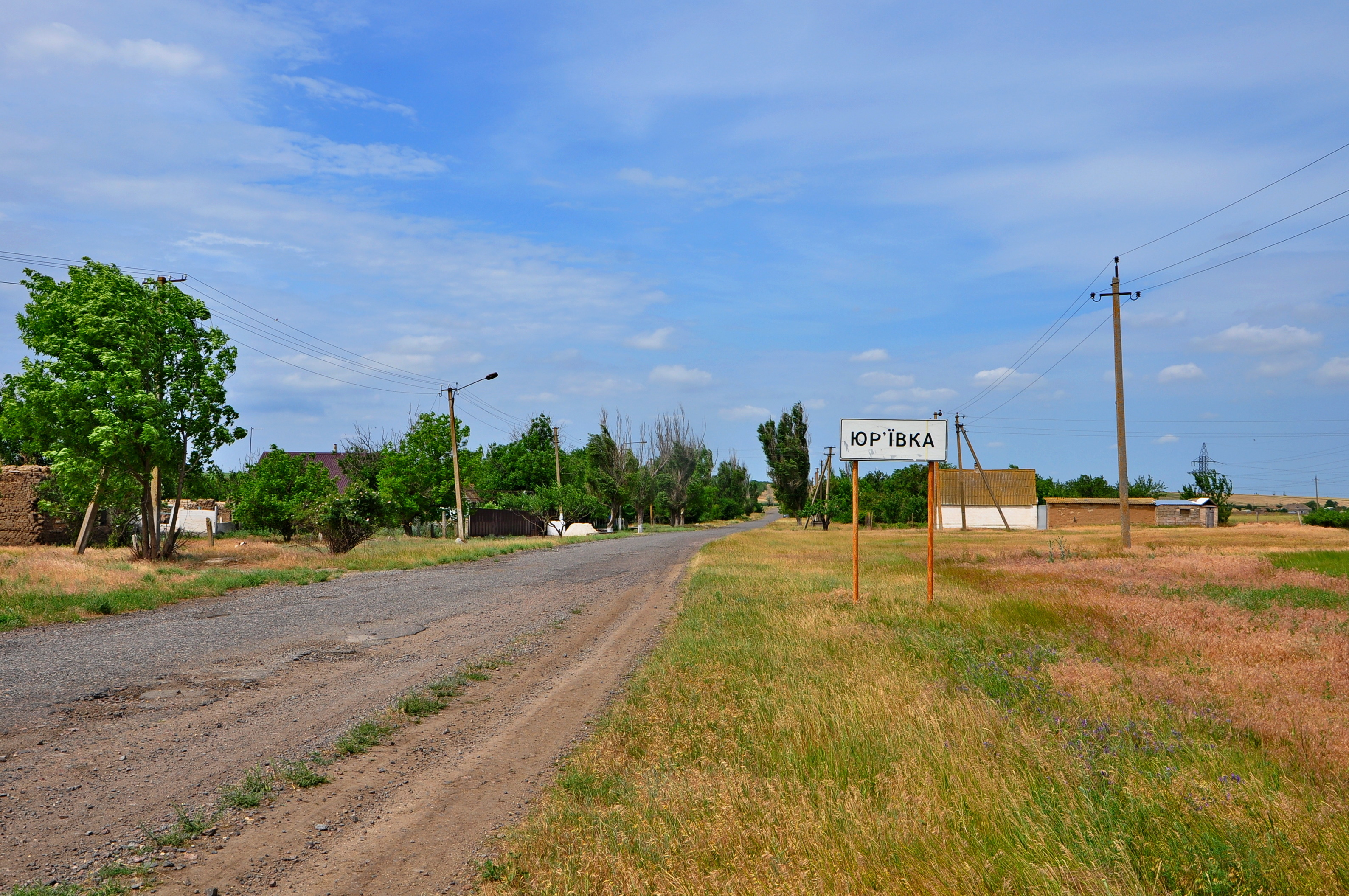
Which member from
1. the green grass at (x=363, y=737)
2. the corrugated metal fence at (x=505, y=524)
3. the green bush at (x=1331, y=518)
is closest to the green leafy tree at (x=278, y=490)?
the corrugated metal fence at (x=505, y=524)

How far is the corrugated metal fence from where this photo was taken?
5566cm

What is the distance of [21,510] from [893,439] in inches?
1246

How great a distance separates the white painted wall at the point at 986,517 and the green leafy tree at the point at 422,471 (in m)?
44.3

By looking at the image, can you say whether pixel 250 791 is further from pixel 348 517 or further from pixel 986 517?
pixel 986 517

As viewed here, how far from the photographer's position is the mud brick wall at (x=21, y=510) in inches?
1153

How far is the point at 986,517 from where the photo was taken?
73.8 m

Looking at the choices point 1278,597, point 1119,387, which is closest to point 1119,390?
point 1119,387

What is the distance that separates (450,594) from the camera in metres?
17.4

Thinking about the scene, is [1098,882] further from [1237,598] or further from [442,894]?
[1237,598]

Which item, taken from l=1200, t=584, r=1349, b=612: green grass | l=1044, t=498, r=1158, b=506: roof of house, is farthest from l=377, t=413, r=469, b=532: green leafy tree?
l=1044, t=498, r=1158, b=506: roof of house

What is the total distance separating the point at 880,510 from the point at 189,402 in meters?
70.3

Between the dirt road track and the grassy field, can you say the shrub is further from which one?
the grassy field

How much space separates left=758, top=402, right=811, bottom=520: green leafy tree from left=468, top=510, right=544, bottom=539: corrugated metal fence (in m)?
35.7

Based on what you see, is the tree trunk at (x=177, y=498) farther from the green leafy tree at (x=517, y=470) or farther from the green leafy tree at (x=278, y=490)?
the green leafy tree at (x=517, y=470)
